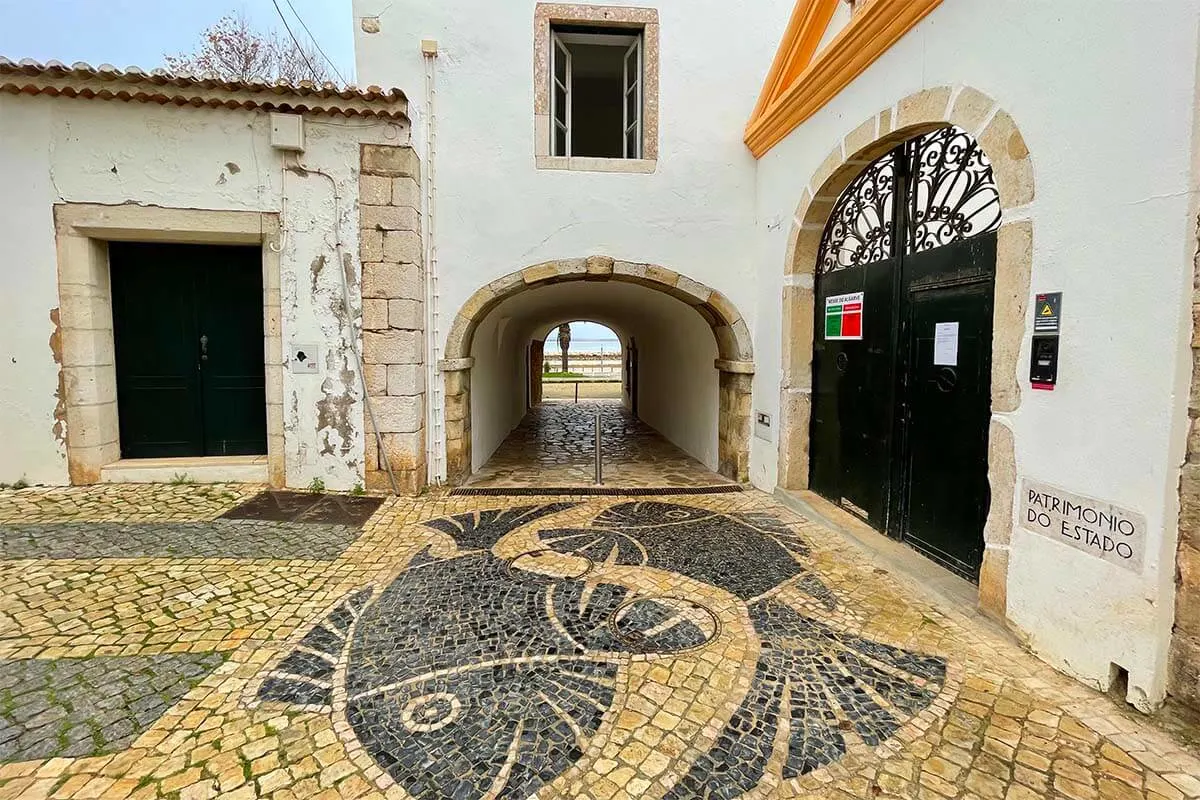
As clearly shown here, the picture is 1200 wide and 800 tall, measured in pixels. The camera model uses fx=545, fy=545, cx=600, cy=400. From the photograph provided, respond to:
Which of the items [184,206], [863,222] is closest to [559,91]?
[863,222]

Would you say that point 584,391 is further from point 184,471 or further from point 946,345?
point 946,345

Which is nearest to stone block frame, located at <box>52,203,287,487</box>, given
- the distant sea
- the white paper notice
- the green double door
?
the green double door

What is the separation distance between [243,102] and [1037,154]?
5615 mm

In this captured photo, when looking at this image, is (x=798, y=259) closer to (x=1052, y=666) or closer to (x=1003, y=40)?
(x=1003, y=40)

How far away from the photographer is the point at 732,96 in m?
5.42

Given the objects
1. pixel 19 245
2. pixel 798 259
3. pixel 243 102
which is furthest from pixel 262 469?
pixel 798 259

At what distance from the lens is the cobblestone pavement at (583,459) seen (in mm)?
5793

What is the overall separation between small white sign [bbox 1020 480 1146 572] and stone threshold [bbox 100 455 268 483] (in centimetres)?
581

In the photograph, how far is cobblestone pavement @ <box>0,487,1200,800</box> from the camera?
1.76 metres

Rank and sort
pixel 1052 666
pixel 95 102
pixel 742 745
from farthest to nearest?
pixel 95 102
pixel 1052 666
pixel 742 745

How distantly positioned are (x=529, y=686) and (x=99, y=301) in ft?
17.9

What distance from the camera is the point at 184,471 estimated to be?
5.11 metres

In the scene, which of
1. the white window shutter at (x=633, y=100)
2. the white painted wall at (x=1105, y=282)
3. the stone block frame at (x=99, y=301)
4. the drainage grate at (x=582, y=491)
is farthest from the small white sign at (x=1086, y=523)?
the stone block frame at (x=99, y=301)

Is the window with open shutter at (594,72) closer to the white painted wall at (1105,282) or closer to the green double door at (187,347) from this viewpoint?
the green double door at (187,347)
